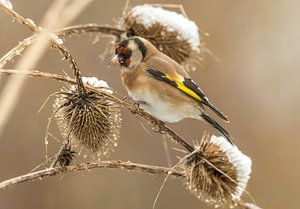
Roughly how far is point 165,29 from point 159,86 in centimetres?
42

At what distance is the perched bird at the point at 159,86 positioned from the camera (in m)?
2.87

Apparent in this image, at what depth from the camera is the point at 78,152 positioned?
2.32 metres

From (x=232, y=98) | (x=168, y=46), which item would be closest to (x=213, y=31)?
(x=232, y=98)

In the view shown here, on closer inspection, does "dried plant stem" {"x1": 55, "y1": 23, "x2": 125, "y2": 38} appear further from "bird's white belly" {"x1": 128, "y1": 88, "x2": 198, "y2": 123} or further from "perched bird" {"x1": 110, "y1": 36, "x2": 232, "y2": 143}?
"bird's white belly" {"x1": 128, "y1": 88, "x2": 198, "y2": 123}

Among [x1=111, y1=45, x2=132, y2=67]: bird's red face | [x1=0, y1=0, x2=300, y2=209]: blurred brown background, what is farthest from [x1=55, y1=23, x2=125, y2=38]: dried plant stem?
[x1=0, y1=0, x2=300, y2=209]: blurred brown background

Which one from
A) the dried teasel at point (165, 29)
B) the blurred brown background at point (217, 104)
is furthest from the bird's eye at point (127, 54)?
the blurred brown background at point (217, 104)

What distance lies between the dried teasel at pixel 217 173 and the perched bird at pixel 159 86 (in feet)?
0.81

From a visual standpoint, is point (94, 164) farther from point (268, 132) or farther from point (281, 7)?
point (281, 7)

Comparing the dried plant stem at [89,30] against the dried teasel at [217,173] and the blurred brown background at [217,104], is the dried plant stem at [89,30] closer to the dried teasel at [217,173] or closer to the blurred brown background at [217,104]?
the dried teasel at [217,173]

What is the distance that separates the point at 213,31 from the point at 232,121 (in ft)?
3.50

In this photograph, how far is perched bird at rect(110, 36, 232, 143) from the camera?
2.87m

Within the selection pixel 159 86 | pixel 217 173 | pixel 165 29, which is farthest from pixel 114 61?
pixel 217 173

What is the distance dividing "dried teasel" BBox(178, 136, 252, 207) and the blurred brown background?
296 cm

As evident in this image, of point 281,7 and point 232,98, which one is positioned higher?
point 281,7
